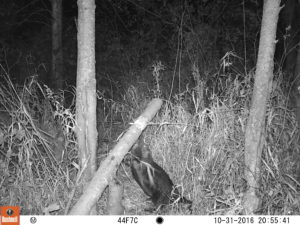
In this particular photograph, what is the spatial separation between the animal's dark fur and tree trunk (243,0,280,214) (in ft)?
1.85

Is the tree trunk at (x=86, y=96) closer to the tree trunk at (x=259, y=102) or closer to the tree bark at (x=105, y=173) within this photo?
the tree bark at (x=105, y=173)

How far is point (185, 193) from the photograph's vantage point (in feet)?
9.45

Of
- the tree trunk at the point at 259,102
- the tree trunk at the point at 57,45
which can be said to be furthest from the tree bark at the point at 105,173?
the tree trunk at the point at 57,45

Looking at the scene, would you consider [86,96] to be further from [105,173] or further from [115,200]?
[115,200]

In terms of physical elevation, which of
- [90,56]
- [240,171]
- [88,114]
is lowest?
[240,171]

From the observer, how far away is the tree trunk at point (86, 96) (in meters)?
2.81

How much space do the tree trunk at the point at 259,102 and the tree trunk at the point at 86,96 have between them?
4.54ft

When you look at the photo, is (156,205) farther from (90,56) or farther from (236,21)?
(236,21)

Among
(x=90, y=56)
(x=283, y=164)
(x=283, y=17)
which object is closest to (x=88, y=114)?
(x=90, y=56)

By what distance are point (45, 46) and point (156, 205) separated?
765 centimetres

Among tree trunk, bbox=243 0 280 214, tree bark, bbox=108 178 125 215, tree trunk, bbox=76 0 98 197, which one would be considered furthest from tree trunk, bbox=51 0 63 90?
tree trunk, bbox=243 0 280 214

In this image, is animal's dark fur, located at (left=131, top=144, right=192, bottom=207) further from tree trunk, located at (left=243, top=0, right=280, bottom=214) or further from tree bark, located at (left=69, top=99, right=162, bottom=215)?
tree trunk, located at (left=243, top=0, right=280, bottom=214)

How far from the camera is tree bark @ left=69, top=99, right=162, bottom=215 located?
250 cm

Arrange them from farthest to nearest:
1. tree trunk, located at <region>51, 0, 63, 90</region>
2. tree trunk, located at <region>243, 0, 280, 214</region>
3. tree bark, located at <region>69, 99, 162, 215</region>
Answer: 1. tree trunk, located at <region>51, 0, 63, 90</region>
2. tree trunk, located at <region>243, 0, 280, 214</region>
3. tree bark, located at <region>69, 99, 162, 215</region>
